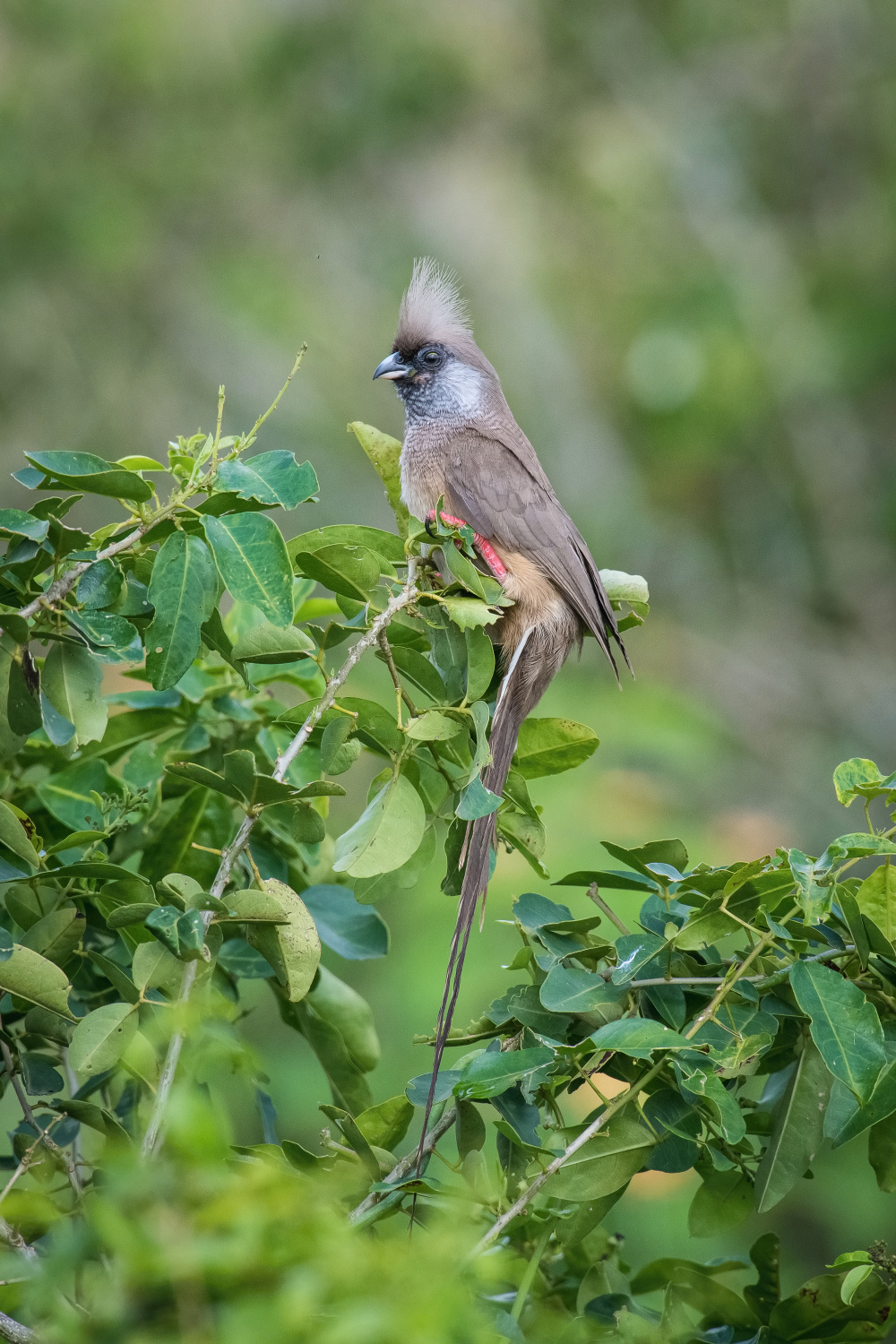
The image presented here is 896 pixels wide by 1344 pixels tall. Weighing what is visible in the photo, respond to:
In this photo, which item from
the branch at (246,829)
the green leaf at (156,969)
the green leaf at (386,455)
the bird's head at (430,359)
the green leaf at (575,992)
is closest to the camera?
the branch at (246,829)

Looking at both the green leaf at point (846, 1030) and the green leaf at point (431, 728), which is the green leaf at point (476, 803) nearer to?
the green leaf at point (431, 728)

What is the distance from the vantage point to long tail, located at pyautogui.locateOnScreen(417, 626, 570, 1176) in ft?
5.34

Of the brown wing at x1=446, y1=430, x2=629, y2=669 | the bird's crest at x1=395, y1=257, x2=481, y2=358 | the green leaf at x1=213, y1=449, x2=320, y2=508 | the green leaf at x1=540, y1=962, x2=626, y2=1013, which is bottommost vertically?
the green leaf at x1=540, y1=962, x2=626, y2=1013

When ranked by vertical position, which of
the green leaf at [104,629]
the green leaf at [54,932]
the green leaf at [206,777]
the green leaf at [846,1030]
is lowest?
the green leaf at [54,932]

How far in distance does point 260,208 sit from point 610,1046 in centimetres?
779

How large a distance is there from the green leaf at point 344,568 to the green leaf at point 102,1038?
0.65 meters

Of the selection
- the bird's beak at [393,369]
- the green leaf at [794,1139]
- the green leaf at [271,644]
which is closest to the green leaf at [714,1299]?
the green leaf at [794,1139]

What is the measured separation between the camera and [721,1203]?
1594 millimetres

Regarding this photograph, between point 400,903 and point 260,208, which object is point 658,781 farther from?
point 260,208

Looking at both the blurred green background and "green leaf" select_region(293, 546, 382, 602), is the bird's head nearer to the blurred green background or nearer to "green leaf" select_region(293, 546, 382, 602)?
"green leaf" select_region(293, 546, 382, 602)

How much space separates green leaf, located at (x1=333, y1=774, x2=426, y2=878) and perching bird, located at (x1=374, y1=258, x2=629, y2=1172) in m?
0.29

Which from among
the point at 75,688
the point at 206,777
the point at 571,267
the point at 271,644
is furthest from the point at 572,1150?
the point at 571,267

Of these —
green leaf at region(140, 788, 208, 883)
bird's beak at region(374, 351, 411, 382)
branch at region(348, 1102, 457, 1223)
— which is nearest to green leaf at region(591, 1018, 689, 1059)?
branch at region(348, 1102, 457, 1223)

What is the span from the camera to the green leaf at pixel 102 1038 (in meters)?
1.32
